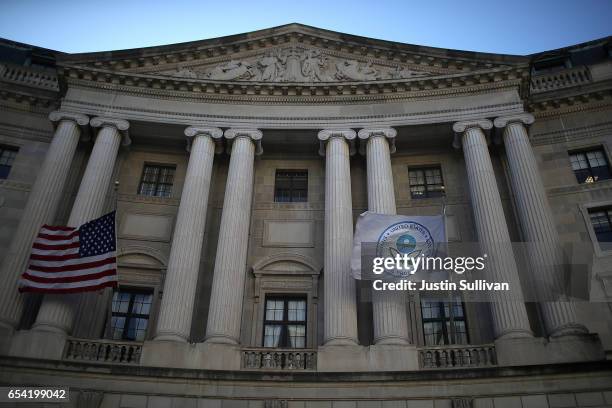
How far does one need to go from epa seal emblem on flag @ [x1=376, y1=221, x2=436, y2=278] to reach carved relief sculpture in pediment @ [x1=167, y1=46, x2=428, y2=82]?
893cm

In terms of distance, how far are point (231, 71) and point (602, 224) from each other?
710 inches

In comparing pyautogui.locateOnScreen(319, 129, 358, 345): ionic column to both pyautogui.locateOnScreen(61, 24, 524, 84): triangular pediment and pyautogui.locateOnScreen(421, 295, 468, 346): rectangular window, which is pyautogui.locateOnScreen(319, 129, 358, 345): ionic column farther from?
pyautogui.locateOnScreen(61, 24, 524, 84): triangular pediment

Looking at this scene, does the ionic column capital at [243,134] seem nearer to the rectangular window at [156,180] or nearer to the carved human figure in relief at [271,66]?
the carved human figure in relief at [271,66]

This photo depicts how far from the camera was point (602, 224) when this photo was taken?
72.0 ft

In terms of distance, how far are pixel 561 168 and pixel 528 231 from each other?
524 cm

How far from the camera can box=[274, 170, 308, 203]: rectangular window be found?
2508cm

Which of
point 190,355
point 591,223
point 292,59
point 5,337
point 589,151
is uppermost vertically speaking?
point 292,59

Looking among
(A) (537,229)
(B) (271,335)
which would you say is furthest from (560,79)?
(B) (271,335)

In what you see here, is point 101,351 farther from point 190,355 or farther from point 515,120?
point 515,120

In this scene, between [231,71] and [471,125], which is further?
[231,71]

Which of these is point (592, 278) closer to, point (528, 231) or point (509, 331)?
point (528, 231)

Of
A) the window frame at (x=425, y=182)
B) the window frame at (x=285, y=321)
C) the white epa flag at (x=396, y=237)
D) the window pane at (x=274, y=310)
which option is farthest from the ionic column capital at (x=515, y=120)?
the window pane at (x=274, y=310)

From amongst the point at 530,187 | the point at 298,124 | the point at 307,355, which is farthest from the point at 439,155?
the point at 307,355

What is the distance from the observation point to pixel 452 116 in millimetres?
24078
